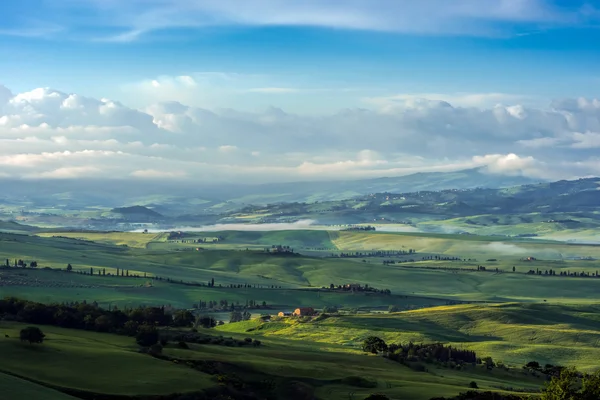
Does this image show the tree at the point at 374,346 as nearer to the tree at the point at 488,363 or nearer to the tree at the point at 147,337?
the tree at the point at 488,363

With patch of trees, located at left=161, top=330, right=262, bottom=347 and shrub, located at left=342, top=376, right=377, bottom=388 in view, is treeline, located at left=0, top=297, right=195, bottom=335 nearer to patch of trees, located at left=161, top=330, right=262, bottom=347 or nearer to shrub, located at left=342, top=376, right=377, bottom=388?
patch of trees, located at left=161, top=330, right=262, bottom=347

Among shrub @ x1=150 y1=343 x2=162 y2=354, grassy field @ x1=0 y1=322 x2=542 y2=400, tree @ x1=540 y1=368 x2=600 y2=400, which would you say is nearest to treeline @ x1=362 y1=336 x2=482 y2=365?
grassy field @ x1=0 y1=322 x2=542 y2=400

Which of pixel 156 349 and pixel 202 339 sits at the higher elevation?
pixel 156 349

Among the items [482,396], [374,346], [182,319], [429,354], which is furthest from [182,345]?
[429,354]

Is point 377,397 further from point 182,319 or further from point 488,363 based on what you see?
point 182,319

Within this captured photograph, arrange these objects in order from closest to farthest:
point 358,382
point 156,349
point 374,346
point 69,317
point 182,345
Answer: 1. point 358,382
2. point 156,349
3. point 182,345
4. point 69,317
5. point 374,346
